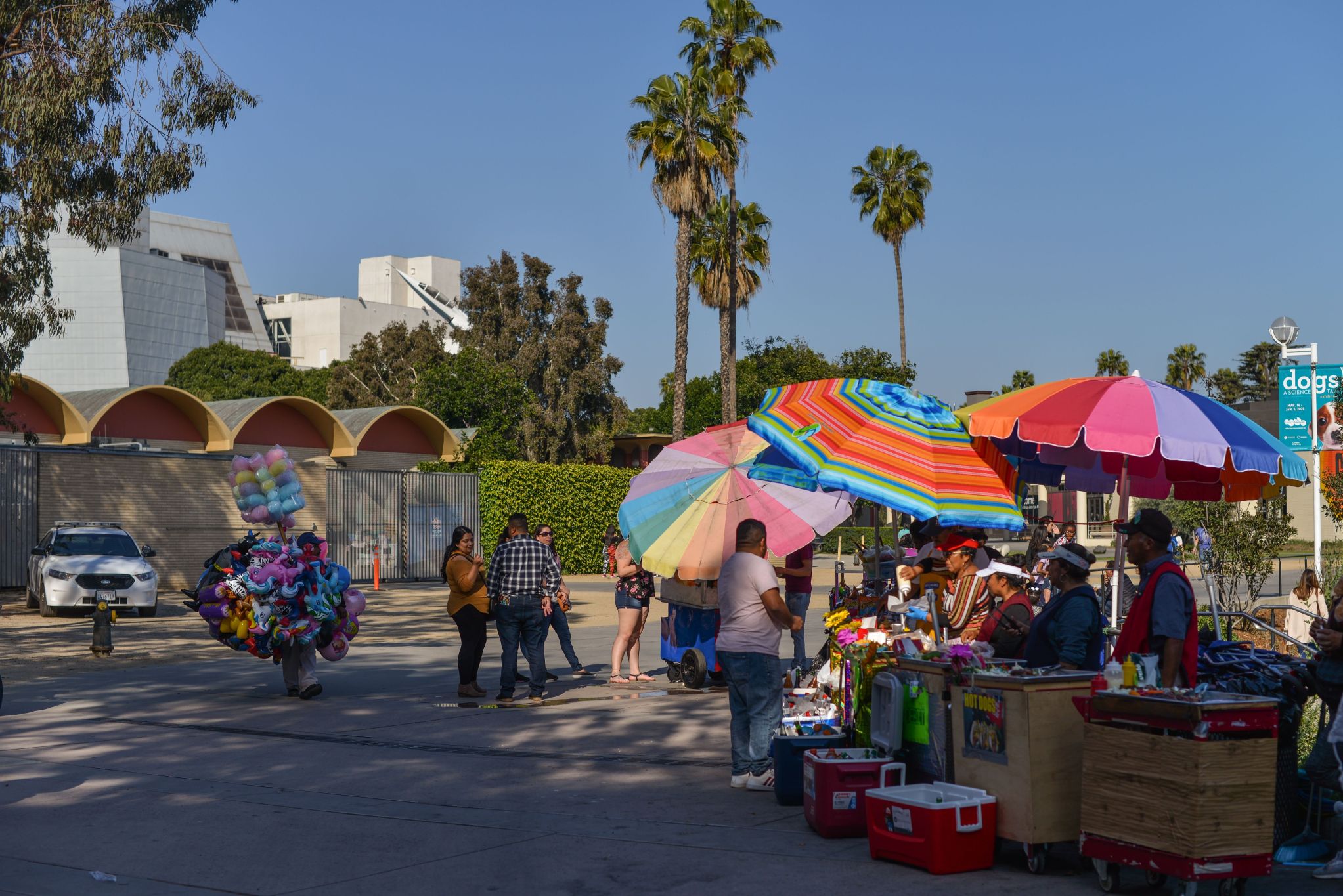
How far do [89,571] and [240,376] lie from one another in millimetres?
66311

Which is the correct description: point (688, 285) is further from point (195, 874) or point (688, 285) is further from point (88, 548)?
point (195, 874)

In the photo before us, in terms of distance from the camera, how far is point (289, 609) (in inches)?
519

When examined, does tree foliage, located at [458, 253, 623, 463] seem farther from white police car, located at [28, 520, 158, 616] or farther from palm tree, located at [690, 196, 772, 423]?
white police car, located at [28, 520, 158, 616]

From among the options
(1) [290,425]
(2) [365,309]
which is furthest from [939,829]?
(2) [365,309]

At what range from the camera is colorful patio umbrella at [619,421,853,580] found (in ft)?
38.7

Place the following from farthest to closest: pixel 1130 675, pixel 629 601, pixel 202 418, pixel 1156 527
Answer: pixel 202 418
pixel 629 601
pixel 1156 527
pixel 1130 675

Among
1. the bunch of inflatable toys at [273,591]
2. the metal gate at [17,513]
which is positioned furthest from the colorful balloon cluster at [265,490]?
the metal gate at [17,513]

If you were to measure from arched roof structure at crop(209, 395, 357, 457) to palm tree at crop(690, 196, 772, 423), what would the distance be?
481 inches

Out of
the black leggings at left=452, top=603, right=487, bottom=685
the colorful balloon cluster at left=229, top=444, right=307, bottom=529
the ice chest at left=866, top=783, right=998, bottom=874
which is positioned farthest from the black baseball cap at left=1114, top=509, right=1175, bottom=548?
the colorful balloon cluster at left=229, top=444, right=307, bottom=529

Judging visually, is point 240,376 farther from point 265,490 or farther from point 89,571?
point 265,490

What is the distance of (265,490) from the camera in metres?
13.9

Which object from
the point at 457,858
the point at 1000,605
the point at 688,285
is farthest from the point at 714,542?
the point at 688,285

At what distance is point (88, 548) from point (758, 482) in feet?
54.2

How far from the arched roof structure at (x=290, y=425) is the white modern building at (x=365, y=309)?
92569 mm
